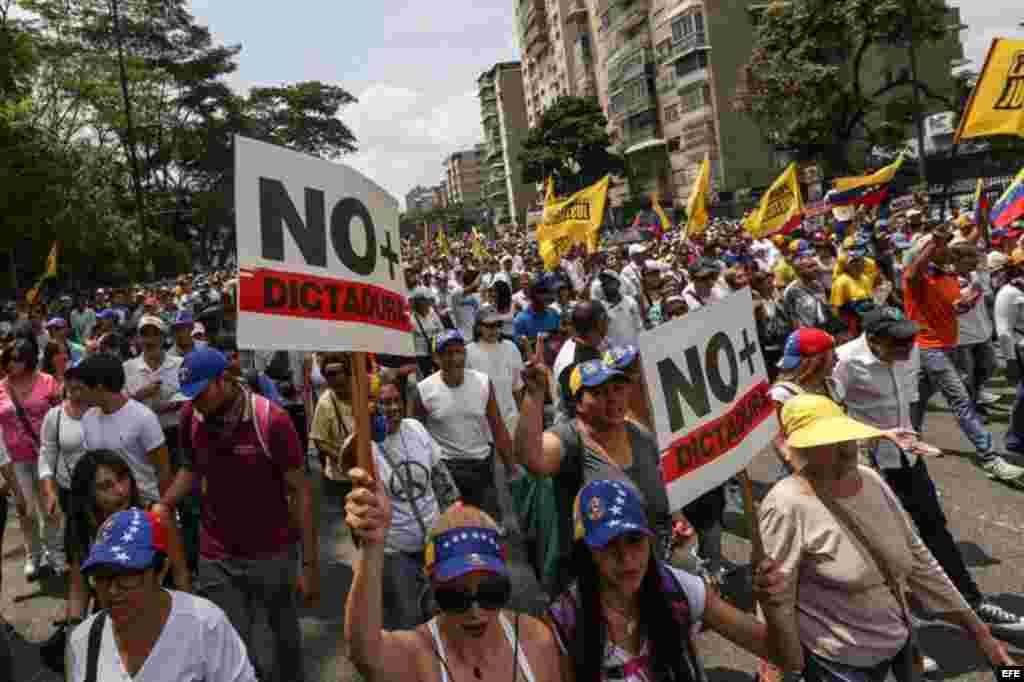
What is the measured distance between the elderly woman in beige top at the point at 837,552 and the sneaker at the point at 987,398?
19.8 feet

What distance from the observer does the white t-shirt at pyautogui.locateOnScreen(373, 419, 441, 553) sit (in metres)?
3.92

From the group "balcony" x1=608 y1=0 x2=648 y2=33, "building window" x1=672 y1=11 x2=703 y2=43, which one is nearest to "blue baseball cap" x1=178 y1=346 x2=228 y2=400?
"building window" x1=672 y1=11 x2=703 y2=43

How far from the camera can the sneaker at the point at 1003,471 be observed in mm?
6086

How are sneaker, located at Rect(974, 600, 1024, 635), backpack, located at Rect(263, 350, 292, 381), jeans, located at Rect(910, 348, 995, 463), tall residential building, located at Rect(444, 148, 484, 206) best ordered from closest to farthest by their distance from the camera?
sneaker, located at Rect(974, 600, 1024, 635), jeans, located at Rect(910, 348, 995, 463), backpack, located at Rect(263, 350, 292, 381), tall residential building, located at Rect(444, 148, 484, 206)

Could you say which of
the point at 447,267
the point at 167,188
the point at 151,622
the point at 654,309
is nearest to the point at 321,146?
the point at 167,188

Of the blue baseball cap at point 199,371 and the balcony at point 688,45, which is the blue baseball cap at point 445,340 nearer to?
the blue baseball cap at point 199,371

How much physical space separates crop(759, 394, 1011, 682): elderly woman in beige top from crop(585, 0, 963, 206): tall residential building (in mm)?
44860

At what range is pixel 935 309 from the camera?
22.8 ft

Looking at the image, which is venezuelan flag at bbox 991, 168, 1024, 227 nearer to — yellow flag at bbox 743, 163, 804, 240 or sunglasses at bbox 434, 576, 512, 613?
yellow flag at bbox 743, 163, 804, 240

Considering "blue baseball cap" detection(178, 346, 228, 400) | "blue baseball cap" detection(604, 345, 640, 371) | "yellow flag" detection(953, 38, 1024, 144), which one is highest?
"yellow flag" detection(953, 38, 1024, 144)

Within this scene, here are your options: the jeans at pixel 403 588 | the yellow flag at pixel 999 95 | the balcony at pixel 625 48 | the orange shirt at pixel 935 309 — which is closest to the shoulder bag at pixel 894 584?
the jeans at pixel 403 588

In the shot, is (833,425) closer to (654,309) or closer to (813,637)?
(813,637)

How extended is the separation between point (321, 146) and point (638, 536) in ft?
188

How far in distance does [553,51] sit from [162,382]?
83.5 m
